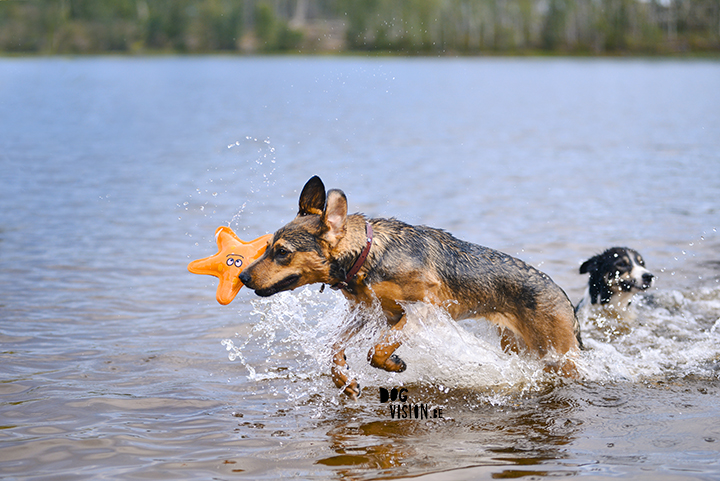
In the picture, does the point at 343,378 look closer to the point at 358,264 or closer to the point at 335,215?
the point at 358,264

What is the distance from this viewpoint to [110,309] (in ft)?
27.6

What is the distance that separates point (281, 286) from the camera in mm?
5230

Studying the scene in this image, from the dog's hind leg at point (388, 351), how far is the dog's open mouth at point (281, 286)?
2.82 feet

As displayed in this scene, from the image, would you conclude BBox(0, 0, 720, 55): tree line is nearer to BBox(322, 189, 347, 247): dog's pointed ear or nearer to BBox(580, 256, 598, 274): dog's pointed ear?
BBox(580, 256, 598, 274): dog's pointed ear

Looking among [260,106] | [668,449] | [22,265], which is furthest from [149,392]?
[260,106]

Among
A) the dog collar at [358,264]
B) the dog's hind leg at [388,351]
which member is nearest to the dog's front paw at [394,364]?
the dog's hind leg at [388,351]

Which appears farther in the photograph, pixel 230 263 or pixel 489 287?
pixel 489 287

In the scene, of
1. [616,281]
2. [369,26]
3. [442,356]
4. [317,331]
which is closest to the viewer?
[442,356]

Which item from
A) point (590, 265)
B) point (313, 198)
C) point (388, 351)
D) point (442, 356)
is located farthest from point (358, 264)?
point (590, 265)

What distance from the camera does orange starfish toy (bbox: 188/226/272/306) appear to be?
557 cm

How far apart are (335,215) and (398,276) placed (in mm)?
725

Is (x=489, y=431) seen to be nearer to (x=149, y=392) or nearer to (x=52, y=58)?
(x=149, y=392)

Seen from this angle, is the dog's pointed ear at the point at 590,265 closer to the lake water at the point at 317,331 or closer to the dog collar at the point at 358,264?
the lake water at the point at 317,331

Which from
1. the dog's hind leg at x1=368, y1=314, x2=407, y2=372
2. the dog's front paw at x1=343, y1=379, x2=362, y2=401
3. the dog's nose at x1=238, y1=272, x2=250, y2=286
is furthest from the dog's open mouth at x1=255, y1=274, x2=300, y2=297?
the dog's front paw at x1=343, y1=379, x2=362, y2=401
